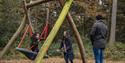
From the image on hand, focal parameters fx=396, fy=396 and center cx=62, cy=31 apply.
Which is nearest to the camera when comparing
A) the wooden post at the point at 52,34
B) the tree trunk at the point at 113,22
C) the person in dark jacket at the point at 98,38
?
the wooden post at the point at 52,34

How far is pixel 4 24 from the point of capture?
25.6m

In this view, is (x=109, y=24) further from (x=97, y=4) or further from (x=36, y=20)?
(x=36, y=20)

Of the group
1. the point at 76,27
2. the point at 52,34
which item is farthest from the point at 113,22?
the point at 52,34

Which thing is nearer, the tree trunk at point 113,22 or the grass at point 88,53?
the grass at point 88,53

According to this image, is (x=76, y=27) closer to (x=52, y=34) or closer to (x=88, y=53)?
(x=88, y=53)

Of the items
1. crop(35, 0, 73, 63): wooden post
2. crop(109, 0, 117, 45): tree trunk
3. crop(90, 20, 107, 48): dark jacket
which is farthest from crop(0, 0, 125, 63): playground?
crop(35, 0, 73, 63): wooden post

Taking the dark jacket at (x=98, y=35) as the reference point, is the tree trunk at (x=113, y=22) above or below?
below

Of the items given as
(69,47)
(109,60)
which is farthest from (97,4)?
(69,47)

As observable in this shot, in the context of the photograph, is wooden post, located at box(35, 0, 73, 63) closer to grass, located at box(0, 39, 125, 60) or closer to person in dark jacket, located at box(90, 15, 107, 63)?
person in dark jacket, located at box(90, 15, 107, 63)

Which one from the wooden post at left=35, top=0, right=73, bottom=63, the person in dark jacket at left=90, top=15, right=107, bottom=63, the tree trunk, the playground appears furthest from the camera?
the tree trunk

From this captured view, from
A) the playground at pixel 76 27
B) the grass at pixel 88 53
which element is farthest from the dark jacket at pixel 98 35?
the grass at pixel 88 53

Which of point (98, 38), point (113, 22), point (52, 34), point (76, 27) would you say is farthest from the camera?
point (113, 22)

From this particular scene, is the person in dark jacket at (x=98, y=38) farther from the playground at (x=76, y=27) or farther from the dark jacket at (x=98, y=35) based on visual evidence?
the playground at (x=76, y=27)

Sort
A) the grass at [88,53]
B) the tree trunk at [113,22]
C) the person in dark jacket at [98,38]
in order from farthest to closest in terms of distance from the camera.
→ the tree trunk at [113,22], the grass at [88,53], the person in dark jacket at [98,38]
